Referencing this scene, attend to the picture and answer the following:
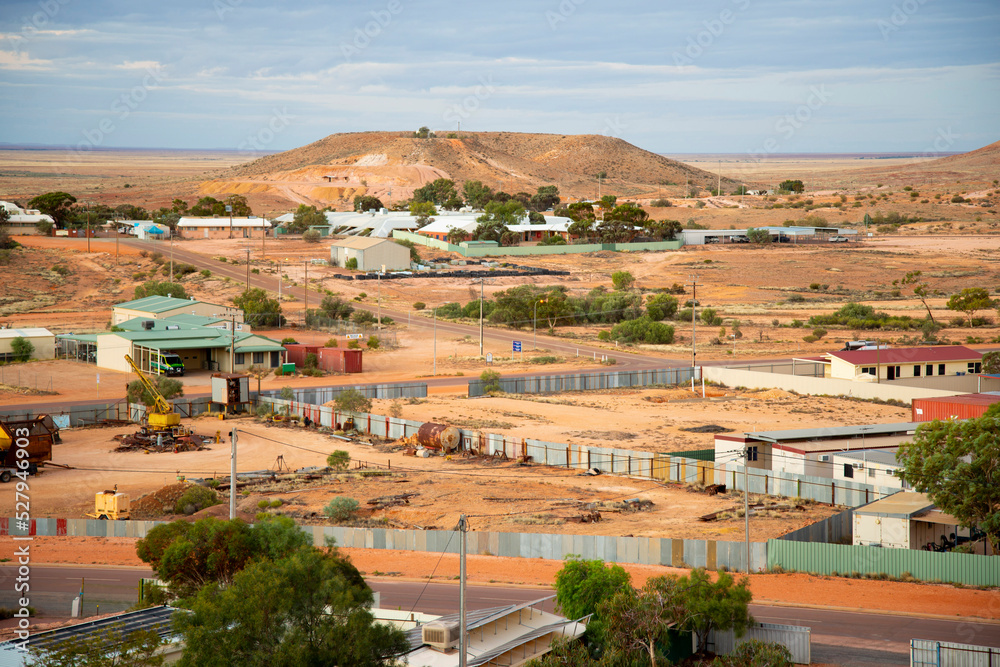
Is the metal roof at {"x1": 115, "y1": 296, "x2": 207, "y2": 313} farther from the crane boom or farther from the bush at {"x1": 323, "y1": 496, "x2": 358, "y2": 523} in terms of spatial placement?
the bush at {"x1": 323, "y1": 496, "x2": 358, "y2": 523}

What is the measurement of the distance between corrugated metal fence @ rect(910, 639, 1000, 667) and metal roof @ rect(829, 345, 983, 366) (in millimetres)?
37135

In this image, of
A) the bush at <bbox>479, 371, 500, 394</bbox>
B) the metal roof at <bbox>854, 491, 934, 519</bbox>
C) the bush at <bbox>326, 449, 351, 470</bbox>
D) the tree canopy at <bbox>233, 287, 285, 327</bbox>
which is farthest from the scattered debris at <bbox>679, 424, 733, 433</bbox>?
the tree canopy at <bbox>233, 287, 285, 327</bbox>

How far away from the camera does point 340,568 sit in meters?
19.2

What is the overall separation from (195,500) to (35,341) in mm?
39331

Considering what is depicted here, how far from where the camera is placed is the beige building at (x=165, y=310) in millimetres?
72250

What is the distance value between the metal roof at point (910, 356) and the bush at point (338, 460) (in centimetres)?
3066

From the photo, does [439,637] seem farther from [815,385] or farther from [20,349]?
[20,349]

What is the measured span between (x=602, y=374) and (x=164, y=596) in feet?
136

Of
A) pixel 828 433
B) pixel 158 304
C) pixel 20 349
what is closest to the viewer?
pixel 828 433

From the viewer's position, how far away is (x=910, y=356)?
55.4 meters

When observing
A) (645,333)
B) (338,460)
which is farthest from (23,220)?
(338,460)

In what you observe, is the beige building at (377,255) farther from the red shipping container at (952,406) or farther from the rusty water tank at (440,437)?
the red shipping container at (952,406)

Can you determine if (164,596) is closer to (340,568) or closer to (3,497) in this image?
(340,568)

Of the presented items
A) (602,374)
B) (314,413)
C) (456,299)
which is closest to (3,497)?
(314,413)
